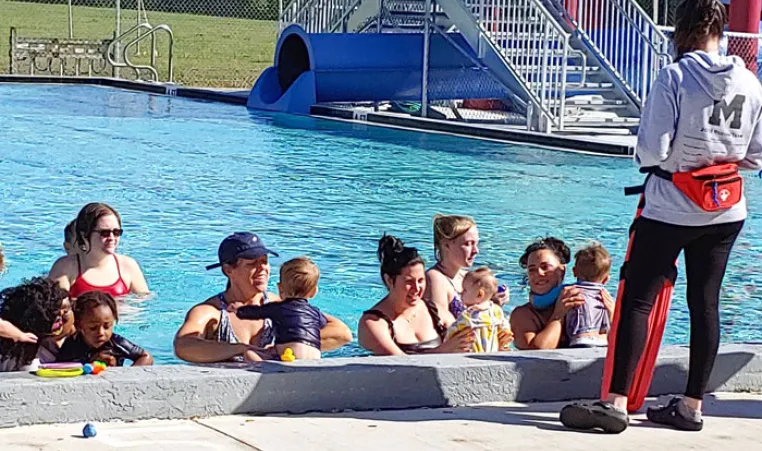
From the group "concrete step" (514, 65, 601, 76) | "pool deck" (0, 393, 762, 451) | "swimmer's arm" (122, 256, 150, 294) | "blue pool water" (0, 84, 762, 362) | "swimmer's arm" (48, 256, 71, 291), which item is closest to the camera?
"pool deck" (0, 393, 762, 451)

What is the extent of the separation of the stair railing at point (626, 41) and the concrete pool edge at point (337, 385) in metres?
13.6

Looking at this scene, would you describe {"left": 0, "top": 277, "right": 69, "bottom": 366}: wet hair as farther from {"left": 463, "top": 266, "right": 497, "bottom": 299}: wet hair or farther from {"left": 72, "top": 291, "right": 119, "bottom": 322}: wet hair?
{"left": 463, "top": 266, "right": 497, "bottom": 299}: wet hair

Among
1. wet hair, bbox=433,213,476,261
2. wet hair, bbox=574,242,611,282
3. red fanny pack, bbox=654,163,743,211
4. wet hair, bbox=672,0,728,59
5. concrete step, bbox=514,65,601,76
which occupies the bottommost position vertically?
wet hair, bbox=574,242,611,282

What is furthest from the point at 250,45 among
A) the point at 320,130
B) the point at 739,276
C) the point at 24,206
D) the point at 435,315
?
the point at 435,315

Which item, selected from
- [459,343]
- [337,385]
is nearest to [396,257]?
[459,343]

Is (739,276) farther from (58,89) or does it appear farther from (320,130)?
(58,89)

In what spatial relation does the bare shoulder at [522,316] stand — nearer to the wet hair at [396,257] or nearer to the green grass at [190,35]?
the wet hair at [396,257]

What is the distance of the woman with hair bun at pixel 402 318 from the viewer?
19.4ft

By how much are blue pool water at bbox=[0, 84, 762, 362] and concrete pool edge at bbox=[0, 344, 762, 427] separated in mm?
1926

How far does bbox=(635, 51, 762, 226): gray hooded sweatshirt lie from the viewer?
182 inches

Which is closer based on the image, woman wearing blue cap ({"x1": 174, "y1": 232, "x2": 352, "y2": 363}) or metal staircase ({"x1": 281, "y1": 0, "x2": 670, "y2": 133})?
woman wearing blue cap ({"x1": 174, "y1": 232, "x2": 352, "y2": 363})

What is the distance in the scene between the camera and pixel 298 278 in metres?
5.91

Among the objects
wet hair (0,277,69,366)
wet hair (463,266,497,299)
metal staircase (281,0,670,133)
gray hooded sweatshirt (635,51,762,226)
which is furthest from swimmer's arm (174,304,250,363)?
metal staircase (281,0,670,133)

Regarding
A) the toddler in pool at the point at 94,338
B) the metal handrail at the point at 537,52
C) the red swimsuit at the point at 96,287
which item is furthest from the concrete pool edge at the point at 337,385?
the metal handrail at the point at 537,52
